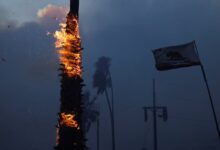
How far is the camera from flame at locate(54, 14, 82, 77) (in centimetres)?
1356

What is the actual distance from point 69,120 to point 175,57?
743 cm

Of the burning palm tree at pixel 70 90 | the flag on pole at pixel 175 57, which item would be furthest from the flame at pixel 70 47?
the flag on pole at pixel 175 57

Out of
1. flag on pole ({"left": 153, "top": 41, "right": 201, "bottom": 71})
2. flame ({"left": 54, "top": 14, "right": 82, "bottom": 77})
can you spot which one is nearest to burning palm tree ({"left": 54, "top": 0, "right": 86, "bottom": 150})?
flame ({"left": 54, "top": 14, "right": 82, "bottom": 77})

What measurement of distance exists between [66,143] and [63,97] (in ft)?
4.88

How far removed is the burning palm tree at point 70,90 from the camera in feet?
43.4

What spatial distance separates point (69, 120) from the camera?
13.3m

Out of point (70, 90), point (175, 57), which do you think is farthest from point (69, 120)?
point (175, 57)

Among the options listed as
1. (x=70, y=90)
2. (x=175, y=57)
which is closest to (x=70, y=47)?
(x=70, y=90)

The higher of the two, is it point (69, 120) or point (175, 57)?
point (175, 57)

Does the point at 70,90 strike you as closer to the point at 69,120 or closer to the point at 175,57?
the point at 69,120

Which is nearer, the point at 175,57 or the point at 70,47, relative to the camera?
the point at 70,47

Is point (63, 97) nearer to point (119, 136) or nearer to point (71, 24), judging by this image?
point (71, 24)

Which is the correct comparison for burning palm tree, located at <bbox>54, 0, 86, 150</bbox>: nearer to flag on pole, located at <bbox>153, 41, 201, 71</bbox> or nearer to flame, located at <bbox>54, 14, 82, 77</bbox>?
flame, located at <bbox>54, 14, 82, 77</bbox>

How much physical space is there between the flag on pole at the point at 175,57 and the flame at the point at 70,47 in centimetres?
580
